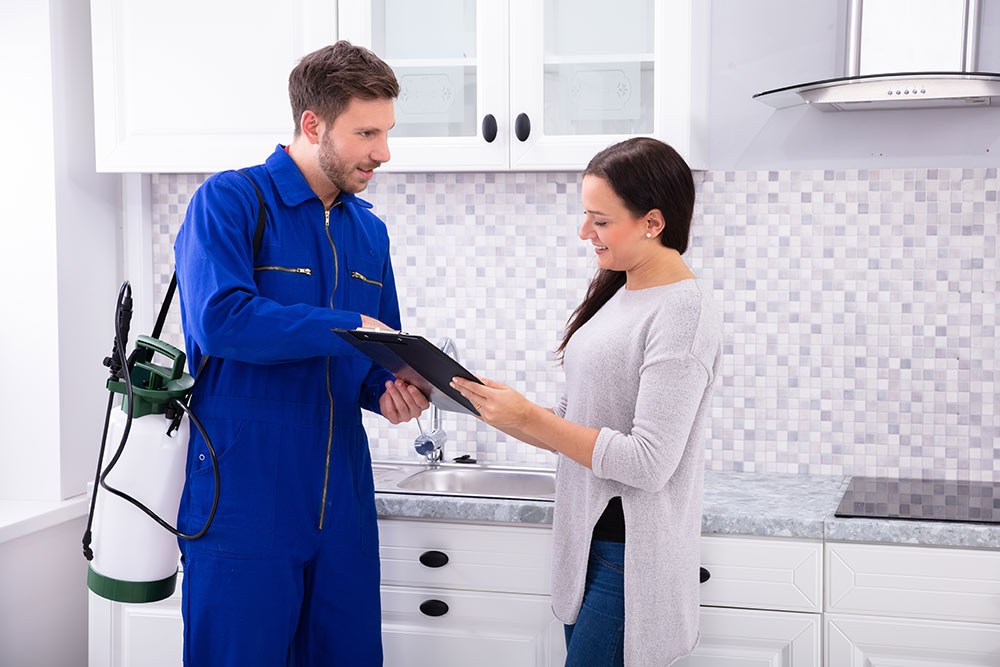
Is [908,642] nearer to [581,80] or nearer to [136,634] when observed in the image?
[581,80]

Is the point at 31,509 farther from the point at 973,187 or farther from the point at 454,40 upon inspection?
the point at 973,187

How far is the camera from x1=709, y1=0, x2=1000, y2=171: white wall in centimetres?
229

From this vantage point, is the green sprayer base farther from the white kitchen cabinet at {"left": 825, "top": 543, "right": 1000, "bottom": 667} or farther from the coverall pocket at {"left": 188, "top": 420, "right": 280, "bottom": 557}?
the white kitchen cabinet at {"left": 825, "top": 543, "right": 1000, "bottom": 667}

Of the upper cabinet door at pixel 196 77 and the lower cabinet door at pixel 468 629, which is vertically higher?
the upper cabinet door at pixel 196 77

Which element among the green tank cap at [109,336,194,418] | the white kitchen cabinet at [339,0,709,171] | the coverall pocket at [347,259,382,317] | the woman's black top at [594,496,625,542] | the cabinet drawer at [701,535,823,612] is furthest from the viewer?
the white kitchen cabinet at [339,0,709,171]

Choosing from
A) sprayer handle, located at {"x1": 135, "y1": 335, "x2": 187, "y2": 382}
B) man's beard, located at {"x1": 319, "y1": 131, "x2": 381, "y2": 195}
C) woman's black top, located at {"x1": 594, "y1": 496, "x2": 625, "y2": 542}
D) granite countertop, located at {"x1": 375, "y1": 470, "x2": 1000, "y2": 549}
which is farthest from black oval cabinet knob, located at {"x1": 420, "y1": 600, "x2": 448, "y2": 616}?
man's beard, located at {"x1": 319, "y1": 131, "x2": 381, "y2": 195}

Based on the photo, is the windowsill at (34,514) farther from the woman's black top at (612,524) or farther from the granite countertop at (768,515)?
the woman's black top at (612,524)

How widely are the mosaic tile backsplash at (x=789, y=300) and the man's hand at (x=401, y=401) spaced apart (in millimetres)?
755

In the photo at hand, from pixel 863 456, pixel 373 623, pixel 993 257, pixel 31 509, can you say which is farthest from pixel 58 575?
pixel 993 257

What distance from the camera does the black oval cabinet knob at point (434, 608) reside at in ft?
6.66

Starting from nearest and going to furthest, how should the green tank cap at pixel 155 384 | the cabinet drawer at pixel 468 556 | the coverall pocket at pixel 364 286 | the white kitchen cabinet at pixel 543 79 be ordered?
1. the green tank cap at pixel 155 384
2. the coverall pocket at pixel 364 286
3. the cabinet drawer at pixel 468 556
4. the white kitchen cabinet at pixel 543 79

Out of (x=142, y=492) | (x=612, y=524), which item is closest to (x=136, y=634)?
(x=142, y=492)

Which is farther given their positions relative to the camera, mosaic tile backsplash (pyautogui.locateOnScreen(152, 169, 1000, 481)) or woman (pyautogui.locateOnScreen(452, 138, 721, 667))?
mosaic tile backsplash (pyautogui.locateOnScreen(152, 169, 1000, 481))

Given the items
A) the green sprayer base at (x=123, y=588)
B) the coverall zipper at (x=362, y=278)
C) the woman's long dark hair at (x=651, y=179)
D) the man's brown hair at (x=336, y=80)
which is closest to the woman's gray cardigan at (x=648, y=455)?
the woman's long dark hair at (x=651, y=179)
